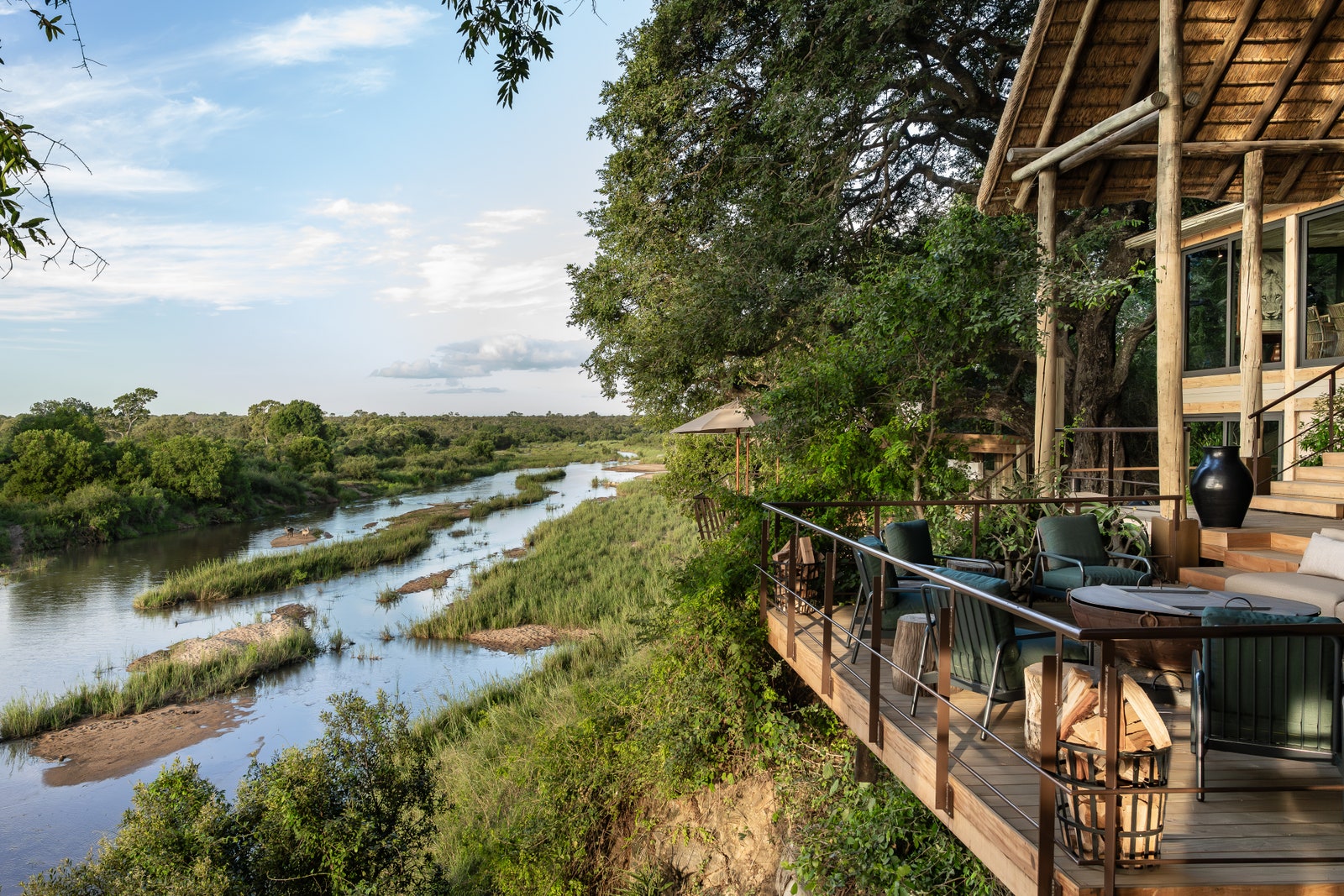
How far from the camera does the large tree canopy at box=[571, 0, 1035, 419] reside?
35.8ft

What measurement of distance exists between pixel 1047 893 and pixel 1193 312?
14476mm

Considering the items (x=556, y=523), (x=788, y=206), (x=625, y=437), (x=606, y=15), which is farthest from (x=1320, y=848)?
(x=625, y=437)

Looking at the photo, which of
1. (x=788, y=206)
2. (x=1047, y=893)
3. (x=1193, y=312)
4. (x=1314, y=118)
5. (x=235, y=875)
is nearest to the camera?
(x=1047, y=893)

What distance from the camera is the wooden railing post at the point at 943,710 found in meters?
2.81

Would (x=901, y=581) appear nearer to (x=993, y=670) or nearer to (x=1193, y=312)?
(x=993, y=670)

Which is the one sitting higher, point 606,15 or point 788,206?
point 788,206

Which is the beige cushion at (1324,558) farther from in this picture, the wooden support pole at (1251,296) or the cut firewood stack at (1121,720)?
the wooden support pole at (1251,296)

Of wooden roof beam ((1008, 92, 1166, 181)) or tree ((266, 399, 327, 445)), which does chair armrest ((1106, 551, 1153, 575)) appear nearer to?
wooden roof beam ((1008, 92, 1166, 181))

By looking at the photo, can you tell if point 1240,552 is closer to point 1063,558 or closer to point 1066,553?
point 1066,553

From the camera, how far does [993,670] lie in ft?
10.6

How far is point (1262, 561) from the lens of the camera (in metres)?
5.68

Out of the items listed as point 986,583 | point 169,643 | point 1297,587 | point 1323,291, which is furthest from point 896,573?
point 169,643

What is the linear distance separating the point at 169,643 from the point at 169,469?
807 inches

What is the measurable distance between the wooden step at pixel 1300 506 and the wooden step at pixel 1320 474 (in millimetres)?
400
